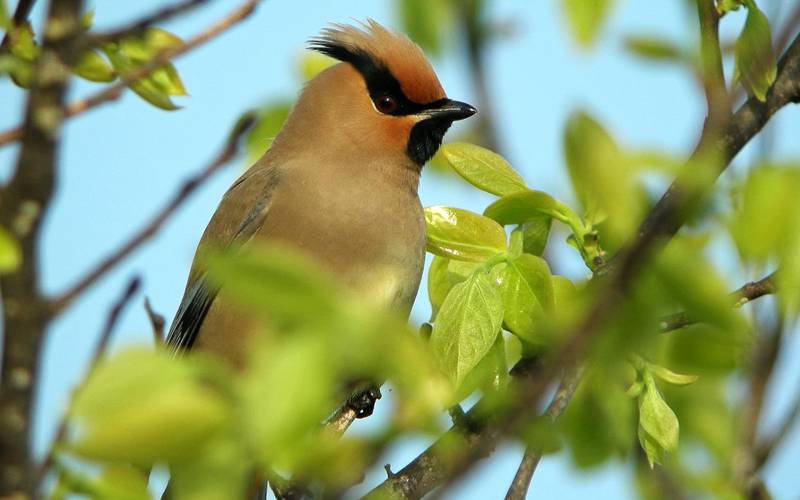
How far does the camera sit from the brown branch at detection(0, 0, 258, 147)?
1.65 metres

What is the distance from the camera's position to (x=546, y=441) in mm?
1782

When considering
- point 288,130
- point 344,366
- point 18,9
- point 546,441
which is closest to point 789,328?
point 546,441

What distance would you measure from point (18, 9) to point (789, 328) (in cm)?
166

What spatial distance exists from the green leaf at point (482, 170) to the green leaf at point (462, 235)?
9cm

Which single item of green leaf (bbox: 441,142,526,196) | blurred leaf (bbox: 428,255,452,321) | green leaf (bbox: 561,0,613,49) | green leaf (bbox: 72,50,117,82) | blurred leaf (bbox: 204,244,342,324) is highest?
green leaf (bbox: 561,0,613,49)

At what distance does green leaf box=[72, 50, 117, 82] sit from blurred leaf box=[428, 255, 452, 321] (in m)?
1.06

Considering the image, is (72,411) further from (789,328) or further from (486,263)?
(486,263)

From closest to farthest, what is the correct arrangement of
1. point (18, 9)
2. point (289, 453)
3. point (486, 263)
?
point (289, 453) → point (18, 9) → point (486, 263)

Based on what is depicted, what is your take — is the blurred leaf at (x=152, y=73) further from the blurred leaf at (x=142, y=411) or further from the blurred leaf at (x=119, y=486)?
the blurred leaf at (x=142, y=411)

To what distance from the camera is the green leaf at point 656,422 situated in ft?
8.86

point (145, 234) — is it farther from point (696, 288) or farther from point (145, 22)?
point (696, 288)

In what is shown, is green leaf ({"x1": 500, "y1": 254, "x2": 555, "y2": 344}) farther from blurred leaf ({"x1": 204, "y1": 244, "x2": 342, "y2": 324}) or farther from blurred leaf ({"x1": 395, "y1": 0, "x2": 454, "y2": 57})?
blurred leaf ({"x1": 204, "y1": 244, "x2": 342, "y2": 324})

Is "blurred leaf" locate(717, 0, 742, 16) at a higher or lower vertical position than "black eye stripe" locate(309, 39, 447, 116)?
higher

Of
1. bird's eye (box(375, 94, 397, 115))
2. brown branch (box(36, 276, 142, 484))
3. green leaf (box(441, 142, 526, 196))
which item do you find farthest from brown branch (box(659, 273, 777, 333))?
bird's eye (box(375, 94, 397, 115))
